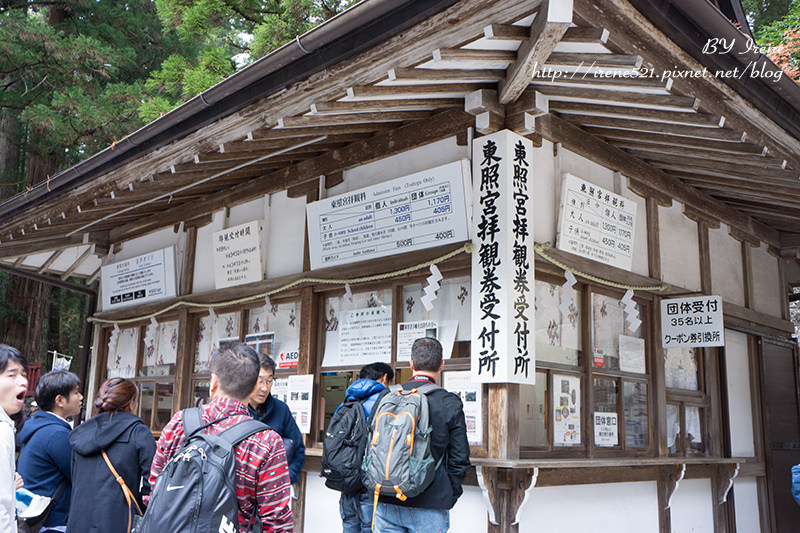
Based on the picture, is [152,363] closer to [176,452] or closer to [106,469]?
[106,469]

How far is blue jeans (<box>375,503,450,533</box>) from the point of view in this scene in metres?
4.02

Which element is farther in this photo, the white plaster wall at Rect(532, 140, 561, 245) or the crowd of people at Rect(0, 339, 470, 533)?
the white plaster wall at Rect(532, 140, 561, 245)

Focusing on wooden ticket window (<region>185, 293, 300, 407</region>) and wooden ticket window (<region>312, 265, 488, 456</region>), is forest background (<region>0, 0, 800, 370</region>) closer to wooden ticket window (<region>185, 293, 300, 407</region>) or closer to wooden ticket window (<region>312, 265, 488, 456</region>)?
wooden ticket window (<region>185, 293, 300, 407</region>)

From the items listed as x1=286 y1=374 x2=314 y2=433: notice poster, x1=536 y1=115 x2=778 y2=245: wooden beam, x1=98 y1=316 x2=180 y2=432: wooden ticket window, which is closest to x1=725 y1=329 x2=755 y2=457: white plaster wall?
x1=536 y1=115 x2=778 y2=245: wooden beam

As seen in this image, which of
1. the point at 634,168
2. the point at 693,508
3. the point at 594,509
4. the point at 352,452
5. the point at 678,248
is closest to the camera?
the point at 352,452

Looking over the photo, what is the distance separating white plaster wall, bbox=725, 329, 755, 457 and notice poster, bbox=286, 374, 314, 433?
14.7ft

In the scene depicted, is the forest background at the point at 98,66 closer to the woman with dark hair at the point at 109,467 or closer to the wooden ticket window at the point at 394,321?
the wooden ticket window at the point at 394,321

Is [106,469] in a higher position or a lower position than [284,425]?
lower

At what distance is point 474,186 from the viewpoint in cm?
535

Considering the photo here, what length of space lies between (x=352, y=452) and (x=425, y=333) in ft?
4.73

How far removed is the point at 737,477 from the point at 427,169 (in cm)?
489

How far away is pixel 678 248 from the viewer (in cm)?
716

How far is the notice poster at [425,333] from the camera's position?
17.8ft

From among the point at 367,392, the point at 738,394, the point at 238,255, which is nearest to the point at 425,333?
the point at 367,392
